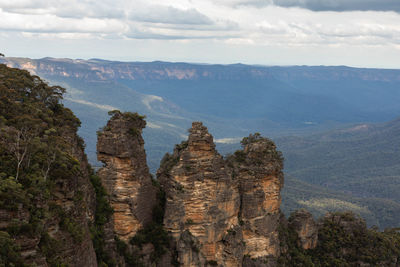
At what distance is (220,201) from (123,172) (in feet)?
27.8

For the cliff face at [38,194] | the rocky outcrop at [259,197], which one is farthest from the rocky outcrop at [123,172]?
the rocky outcrop at [259,197]

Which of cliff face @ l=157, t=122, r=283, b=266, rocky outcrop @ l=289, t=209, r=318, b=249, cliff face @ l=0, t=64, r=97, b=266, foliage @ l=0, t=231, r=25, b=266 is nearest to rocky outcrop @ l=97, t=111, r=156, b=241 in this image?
cliff face @ l=157, t=122, r=283, b=266

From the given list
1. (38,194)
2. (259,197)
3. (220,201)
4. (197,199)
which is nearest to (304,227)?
(259,197)

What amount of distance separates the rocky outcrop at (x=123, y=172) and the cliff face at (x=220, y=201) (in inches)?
118

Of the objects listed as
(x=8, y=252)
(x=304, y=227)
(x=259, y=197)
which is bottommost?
(x=304, y=227)

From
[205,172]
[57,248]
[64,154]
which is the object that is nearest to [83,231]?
[57,248]

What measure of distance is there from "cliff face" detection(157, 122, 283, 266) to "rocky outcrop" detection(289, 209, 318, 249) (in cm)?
605

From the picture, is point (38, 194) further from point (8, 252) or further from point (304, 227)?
point (304, 227)

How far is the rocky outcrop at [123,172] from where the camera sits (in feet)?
98.9

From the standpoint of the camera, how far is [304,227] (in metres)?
43.5

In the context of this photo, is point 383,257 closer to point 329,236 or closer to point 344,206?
point 329,236

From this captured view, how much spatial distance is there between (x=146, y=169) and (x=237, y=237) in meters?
10.1

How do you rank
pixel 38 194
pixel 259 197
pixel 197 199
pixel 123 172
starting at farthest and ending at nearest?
pixel 259 197
pixel 197 199
pixel 123 172
pixel 38 194

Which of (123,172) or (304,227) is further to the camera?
(304,227)
